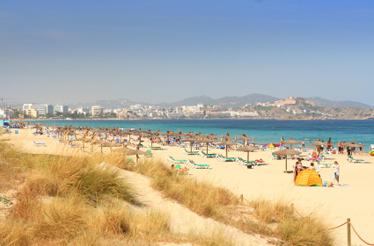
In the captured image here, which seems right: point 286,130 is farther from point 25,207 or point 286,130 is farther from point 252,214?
point 25,207

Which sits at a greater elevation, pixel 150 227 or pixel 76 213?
pixel 76 213

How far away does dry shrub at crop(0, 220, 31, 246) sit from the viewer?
305cm

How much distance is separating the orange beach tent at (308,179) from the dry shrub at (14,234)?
997cm

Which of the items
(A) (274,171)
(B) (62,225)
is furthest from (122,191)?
(A) (274,171)

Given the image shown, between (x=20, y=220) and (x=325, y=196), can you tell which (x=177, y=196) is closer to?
(x=20, y=220)

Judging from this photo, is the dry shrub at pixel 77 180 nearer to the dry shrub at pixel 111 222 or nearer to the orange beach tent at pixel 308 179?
the dry shrub at pixel 111 222

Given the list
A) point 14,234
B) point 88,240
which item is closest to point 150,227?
point 88,240

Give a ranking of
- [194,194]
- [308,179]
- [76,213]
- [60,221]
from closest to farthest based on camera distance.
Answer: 1. [60,221]
2. [76,213]
3. [194,194]
4. [308,179]

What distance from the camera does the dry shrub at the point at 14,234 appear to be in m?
3.05

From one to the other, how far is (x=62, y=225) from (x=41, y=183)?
1.06m

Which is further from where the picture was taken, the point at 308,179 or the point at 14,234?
the point at 308,179

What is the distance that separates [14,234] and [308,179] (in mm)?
10248

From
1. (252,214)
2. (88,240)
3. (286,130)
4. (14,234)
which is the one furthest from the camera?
(286,130)

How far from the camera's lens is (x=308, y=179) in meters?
11.2
